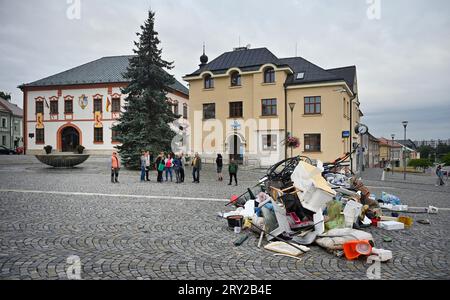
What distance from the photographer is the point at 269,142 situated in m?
30.8

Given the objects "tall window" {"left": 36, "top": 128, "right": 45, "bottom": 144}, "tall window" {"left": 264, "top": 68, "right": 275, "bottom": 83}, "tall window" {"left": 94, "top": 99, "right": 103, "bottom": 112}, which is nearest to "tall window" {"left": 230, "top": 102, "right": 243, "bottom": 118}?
"tall window" {"left": 264, "top": 68, "right": 275, "bottom": 83}

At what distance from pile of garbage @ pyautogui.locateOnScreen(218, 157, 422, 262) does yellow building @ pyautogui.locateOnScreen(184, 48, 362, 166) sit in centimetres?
2066

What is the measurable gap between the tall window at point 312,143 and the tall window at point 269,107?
4192 millimetres

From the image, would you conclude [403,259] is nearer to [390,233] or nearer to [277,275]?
[390,233]

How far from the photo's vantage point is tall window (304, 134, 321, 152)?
29.7 m

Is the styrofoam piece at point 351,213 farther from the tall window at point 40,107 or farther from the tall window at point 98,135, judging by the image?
the tall window at point 40,107

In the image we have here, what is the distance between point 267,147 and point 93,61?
32632mm

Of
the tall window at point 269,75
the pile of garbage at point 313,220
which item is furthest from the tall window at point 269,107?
the pile of garbage at point 313,220

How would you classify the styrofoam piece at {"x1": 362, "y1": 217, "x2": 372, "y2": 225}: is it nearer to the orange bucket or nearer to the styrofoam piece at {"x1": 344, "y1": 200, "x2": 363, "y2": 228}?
the styrofoam piece at {"x1": 344, "y1": 200, "x2": 363, "y2": 228}

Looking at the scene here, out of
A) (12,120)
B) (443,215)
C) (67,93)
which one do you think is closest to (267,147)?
(443,215)

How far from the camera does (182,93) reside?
47312 mm

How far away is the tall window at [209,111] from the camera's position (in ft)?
108

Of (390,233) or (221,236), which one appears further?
(390,233)

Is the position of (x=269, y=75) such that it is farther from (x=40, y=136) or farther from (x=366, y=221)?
(x=40, y=136)
